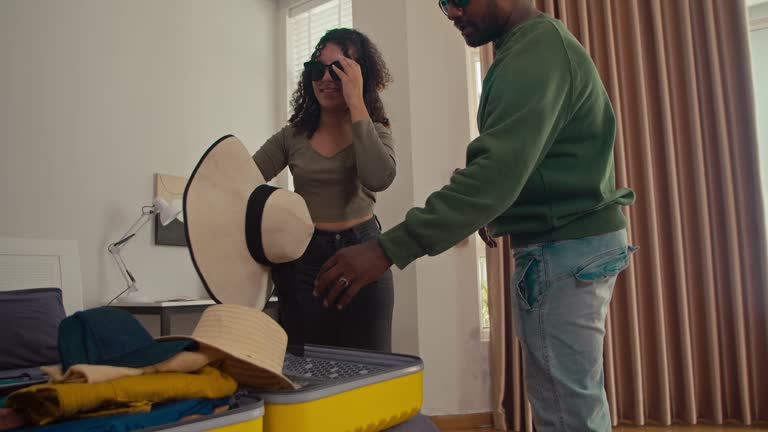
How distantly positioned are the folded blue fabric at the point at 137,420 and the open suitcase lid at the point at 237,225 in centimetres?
25

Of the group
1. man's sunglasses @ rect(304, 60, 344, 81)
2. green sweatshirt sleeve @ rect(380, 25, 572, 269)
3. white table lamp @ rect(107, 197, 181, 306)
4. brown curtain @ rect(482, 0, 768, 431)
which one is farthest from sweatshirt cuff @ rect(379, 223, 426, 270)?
white table lamp @ rect(107, 197, 181, 306)

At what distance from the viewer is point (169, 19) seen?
3.26m

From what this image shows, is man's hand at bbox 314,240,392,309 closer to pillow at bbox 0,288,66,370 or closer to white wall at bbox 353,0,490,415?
pillow at bbox 0,288,66,370

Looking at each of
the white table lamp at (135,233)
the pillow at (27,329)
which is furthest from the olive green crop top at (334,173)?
the white table lamp at (135,233)

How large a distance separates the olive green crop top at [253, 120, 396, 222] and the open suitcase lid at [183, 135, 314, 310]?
0.33 metres

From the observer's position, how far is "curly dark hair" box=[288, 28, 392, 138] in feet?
4.04

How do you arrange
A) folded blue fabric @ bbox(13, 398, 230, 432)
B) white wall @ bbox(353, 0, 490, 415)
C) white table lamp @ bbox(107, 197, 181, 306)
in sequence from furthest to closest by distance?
1. white table lamp @ bbox(107, 197, 181, 306)
2. white wall @ bbox(353, 0, 490, 415)
3. folded blue fabric @ bbox(13, 398, 230, 432)

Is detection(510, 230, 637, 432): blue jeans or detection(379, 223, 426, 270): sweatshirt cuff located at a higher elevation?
detection(379, 223, 426, 270): sweatshirt cuff

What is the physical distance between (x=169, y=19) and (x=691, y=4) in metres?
2.90

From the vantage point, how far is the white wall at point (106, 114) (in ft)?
8.43

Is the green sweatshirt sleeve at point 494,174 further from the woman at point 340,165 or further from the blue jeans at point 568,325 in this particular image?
the woman at point 340,165

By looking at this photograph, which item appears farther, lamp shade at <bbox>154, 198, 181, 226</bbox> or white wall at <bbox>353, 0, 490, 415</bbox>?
lamp shade at <bbox>154, 198, 181, 226</bbox>

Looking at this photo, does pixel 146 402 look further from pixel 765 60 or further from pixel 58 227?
pixel 765 60

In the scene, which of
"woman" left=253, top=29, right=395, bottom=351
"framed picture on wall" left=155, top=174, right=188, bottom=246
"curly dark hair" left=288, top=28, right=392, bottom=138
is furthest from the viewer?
"framed picture on wall" left=155, top=174, right=188, bottom=246
